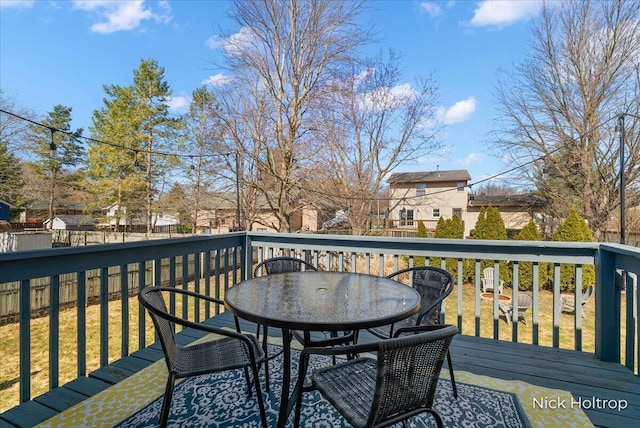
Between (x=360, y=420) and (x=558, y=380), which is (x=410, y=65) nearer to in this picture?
(x=558, y=380)

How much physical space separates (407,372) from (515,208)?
19.3 meters

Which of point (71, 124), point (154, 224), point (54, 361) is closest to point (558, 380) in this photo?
point (54, 361)

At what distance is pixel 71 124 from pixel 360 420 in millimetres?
25138

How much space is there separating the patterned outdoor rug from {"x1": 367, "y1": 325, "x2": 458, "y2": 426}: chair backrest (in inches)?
27.7

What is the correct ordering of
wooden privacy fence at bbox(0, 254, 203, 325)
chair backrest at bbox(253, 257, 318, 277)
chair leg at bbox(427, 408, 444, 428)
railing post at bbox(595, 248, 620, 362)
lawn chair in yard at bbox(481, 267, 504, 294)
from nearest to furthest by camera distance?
1. chair leg at bbox(427, 408, 444, 428)
2. railing post at bbox(595, 248, 620, 362)
3. chair backrest at bbox(253, 257, 318, 277)
4. wooden privacy fence at bbox(0, 254, 203, 325)
5. lawn chair in yard at bbox(481, 267, 504, 294)

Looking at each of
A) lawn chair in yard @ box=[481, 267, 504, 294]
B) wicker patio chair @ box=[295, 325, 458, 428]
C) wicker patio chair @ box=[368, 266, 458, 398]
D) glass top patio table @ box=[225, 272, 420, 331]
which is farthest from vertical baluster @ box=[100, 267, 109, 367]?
lawn chair in yard @ box=[481, 267, 504, 294]

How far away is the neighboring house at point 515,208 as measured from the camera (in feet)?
47.8

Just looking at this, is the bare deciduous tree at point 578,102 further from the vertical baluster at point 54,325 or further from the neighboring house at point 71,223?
the neighboring house at point 71,223

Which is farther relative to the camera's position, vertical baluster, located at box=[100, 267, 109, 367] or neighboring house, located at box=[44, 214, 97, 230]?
neighboring house, located at box=[44, 214, 97, 230]

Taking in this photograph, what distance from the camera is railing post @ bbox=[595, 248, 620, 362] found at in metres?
2.52

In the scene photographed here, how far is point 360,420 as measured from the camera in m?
1.25

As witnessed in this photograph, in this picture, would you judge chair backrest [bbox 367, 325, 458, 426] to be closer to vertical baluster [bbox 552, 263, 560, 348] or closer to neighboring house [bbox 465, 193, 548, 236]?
vertical baluster [bbox 552, 263, 560, 348]

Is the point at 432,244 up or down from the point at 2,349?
up

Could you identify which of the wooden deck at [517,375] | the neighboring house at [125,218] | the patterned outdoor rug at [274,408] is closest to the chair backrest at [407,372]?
the patterned outdoor rug at [274,408]
